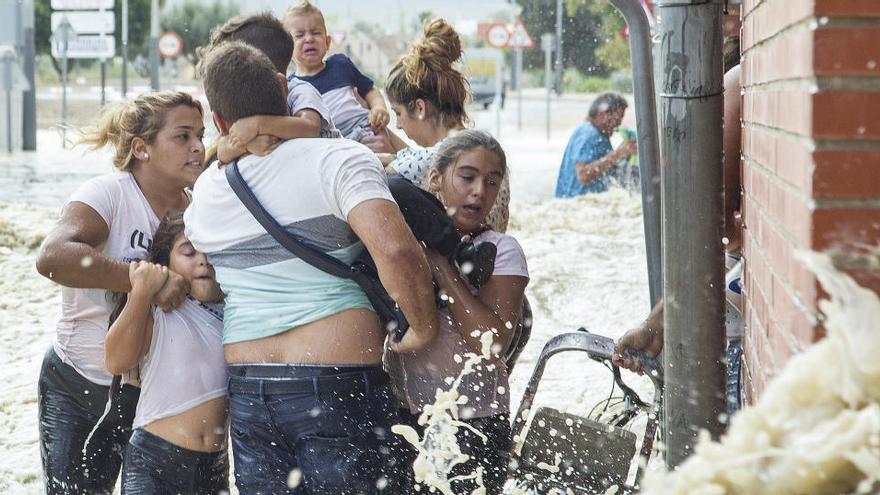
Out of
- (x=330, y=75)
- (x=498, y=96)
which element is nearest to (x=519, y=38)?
(x=498, y=96)

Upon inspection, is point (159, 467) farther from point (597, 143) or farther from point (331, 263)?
point (597, 143)

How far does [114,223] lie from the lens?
4.03 metres

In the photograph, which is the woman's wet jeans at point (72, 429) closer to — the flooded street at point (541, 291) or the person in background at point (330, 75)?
the flooded street at point (541, 291)

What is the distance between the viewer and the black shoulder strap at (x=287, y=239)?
3266 mm

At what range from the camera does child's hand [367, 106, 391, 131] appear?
5809 mm

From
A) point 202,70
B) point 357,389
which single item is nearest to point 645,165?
point 357,389

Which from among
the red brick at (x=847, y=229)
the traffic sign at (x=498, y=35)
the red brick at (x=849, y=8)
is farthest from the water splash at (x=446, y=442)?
the traffic sign at (x=498, y=35)

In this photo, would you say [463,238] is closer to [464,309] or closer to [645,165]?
[464,309]

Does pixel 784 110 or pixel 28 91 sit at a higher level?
pixel 28 91

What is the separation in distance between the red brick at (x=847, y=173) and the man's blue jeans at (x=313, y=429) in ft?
6.16

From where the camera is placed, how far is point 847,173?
1.69 metres

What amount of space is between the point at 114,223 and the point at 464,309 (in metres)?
1.35

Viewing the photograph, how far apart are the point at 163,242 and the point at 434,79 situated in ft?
4.29

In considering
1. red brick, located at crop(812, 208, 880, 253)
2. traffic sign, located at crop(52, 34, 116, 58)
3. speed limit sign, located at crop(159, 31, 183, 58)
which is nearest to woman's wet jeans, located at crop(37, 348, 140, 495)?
red brick, located at crop(812, 208, 880, 253)
